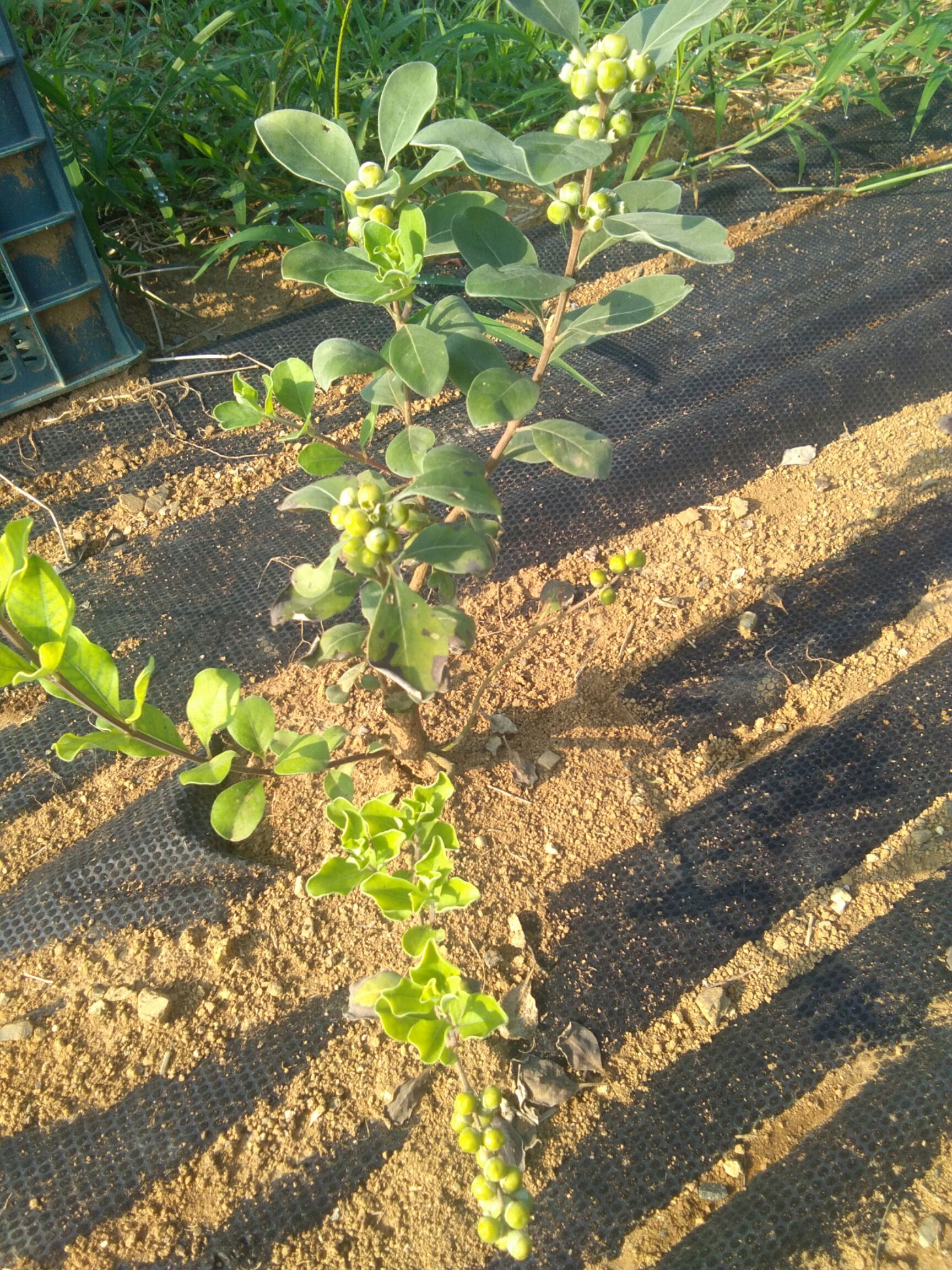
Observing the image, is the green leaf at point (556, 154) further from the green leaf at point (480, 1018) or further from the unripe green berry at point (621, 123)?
the green leaf at point (480, 1018)

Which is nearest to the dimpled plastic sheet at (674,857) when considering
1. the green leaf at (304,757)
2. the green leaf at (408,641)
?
the green leaf at (304,757)

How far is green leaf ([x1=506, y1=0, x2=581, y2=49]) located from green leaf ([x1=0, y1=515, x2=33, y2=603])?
0.73 metres

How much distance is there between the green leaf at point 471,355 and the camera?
3.81 feet

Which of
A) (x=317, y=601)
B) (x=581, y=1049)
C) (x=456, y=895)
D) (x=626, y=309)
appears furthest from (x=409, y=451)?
(x=581, y=1049)

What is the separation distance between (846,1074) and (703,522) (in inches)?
42.5

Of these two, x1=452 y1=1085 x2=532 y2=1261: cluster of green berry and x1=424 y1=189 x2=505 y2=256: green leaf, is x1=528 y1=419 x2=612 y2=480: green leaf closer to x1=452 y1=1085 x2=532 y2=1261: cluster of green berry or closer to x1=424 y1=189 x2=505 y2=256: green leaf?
x1=424 y1=189 x2=505 y2=256: green leaf

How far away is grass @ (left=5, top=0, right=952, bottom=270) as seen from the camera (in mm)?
2570

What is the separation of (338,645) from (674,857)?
0.67m

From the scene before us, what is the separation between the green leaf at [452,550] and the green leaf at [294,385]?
0.68 ft

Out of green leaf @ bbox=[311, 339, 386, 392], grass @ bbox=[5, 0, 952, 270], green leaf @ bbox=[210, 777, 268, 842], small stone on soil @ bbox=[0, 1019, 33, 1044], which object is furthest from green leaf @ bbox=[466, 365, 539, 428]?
grass @ bbox=[5, 0, 952, 270]

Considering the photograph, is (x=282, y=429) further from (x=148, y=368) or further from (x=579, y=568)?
(x=579, y=568)

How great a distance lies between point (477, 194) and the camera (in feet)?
3.89

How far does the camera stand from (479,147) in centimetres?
95

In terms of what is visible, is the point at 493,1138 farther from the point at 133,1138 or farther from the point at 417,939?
the point at 133,1138
